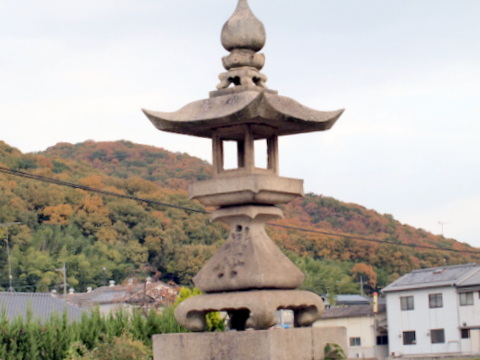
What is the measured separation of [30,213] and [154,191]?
1113cm

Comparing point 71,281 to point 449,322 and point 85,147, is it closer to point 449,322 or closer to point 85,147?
point 449,322

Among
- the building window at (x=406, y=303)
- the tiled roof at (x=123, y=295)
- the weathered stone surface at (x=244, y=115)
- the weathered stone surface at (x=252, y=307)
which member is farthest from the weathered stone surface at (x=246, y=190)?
the building window at (x=406, y=303)

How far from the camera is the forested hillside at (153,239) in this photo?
63281mm

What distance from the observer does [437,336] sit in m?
49.1

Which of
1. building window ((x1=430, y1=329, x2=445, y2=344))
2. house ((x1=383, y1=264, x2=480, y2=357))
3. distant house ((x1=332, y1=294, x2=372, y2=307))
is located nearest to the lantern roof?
house ((x1=383, y1=264, x2=480, y2=357))

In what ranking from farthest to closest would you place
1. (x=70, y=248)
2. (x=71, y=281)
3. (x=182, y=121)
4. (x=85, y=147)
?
1. (x=85, y=147)
2. (x=70, y=248)
3. (x=71, y=281)
4. (x=182, y=121)

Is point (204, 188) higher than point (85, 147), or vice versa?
point (85, 147)

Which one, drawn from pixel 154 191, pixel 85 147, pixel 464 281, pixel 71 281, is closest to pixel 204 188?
pixel 464 281

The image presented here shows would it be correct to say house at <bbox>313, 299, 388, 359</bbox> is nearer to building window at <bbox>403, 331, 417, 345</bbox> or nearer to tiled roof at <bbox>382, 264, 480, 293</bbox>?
building window at <bbox>403, 331, 417, 345</bbox>

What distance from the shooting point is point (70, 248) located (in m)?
69.9

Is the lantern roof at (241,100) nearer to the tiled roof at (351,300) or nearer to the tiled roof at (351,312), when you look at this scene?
the tiled roof at (351,312)

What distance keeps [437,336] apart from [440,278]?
3.47 meters

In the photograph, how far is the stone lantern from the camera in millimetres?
8531

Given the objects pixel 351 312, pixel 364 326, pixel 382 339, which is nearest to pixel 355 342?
pixel 364 326
